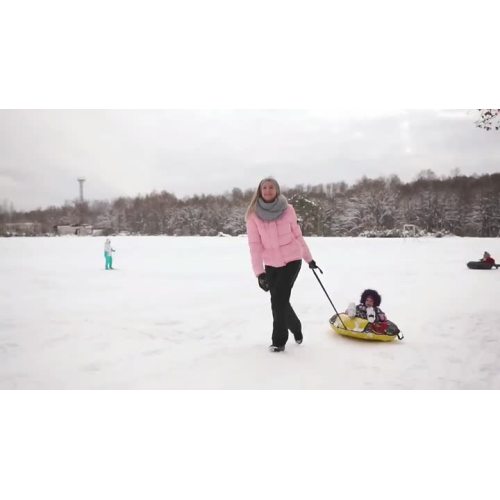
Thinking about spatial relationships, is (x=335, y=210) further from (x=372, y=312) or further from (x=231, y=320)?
(x=231, y=320)

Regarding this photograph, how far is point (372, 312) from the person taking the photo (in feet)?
10.2

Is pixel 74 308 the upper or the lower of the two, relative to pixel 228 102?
lower

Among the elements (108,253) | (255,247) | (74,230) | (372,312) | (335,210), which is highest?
(335,210)

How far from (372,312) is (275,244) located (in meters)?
0.97

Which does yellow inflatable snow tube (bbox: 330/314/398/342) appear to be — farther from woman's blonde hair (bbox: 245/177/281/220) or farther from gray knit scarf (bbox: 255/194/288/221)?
woman's blonde hair (bbox: 245/177/281/220)

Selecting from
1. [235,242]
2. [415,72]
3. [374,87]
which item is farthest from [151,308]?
[415,72]

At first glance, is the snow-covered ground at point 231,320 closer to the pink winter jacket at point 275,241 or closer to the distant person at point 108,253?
the distant person at point 108,253

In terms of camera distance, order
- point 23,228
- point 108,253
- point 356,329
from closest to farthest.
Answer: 1. point 356,329
2. point 23,228
3. point 108,253

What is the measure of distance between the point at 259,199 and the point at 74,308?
84.9 inches

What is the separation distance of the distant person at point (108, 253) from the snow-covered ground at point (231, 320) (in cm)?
11

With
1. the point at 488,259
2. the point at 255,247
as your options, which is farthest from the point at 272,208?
the point at 488,259

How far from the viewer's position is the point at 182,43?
9.95 ft

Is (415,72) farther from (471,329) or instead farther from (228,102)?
(471,329)

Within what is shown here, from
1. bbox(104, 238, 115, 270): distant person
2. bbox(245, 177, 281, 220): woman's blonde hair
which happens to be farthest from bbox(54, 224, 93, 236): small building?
bbox(245, 177, 281, 220): woman's blonde hair
